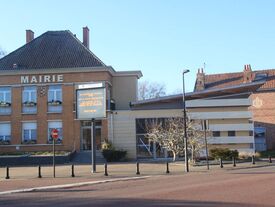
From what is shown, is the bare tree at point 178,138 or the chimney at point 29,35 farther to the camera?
the chimney at point 29,35

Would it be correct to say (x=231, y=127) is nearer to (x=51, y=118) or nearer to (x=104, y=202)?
(x=51, y=118)

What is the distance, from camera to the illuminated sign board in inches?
1240

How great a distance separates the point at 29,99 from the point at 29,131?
3.15 meters

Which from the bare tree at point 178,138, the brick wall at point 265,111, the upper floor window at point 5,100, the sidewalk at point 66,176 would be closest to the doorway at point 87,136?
the upper floor window at point 5,100

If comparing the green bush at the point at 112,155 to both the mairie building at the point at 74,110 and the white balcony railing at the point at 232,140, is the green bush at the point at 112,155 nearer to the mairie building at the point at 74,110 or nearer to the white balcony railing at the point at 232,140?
the mairie building at the point at 74,110

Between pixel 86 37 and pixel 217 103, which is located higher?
pixel 86 37

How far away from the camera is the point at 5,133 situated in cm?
4812

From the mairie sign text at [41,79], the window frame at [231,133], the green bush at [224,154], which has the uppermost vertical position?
the mairie sign text at [41,79]

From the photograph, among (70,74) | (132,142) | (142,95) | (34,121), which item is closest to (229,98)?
(132,142)

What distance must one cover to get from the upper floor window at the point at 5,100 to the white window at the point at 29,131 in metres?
2.31

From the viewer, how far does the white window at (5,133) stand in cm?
4791

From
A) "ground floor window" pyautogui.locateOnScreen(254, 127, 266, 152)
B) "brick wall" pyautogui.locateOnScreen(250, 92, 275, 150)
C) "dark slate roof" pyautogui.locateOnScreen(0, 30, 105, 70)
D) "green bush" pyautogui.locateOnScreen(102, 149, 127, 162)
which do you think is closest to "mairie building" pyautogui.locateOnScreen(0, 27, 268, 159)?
"dark slate roof" pyautogui.locateOnScreen(0, 30, 105, 70)

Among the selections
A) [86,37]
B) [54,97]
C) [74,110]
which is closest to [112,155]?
[74,110]

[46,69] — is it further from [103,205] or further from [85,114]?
[103,205]
